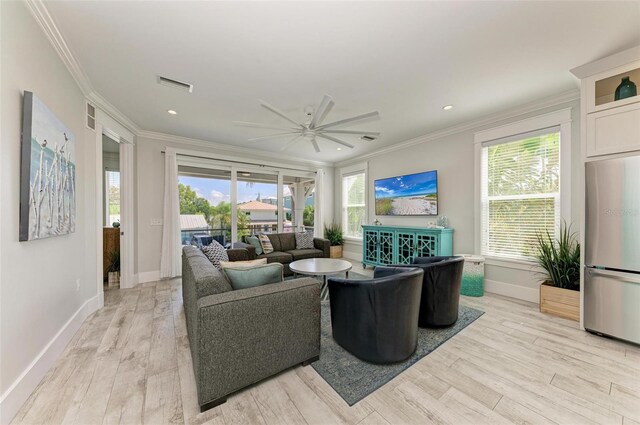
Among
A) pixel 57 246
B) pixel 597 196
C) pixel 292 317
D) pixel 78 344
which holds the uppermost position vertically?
pixel 597 196

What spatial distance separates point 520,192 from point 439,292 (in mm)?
2157

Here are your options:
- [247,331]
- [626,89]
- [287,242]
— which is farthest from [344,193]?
[247,331]

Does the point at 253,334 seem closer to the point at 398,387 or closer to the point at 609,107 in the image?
the point at 398,387

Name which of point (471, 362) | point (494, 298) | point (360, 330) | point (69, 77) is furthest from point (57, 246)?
point (494, 298)

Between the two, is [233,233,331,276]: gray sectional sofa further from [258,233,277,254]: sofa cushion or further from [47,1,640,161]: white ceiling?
[47,1,640,161]: white ceiling

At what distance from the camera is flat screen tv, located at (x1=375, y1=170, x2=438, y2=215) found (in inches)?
173

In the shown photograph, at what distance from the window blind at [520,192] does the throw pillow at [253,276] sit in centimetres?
345

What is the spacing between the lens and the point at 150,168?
4336 millimetres

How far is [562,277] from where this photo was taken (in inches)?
111

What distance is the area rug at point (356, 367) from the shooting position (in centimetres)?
167

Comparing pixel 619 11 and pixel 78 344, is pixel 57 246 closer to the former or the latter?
pixel 78 344

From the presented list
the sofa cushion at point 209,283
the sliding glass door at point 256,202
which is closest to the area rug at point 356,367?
the sofa cushion at point 209,283

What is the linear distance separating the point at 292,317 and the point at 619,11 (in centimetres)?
327

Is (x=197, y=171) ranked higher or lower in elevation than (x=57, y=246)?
higher
